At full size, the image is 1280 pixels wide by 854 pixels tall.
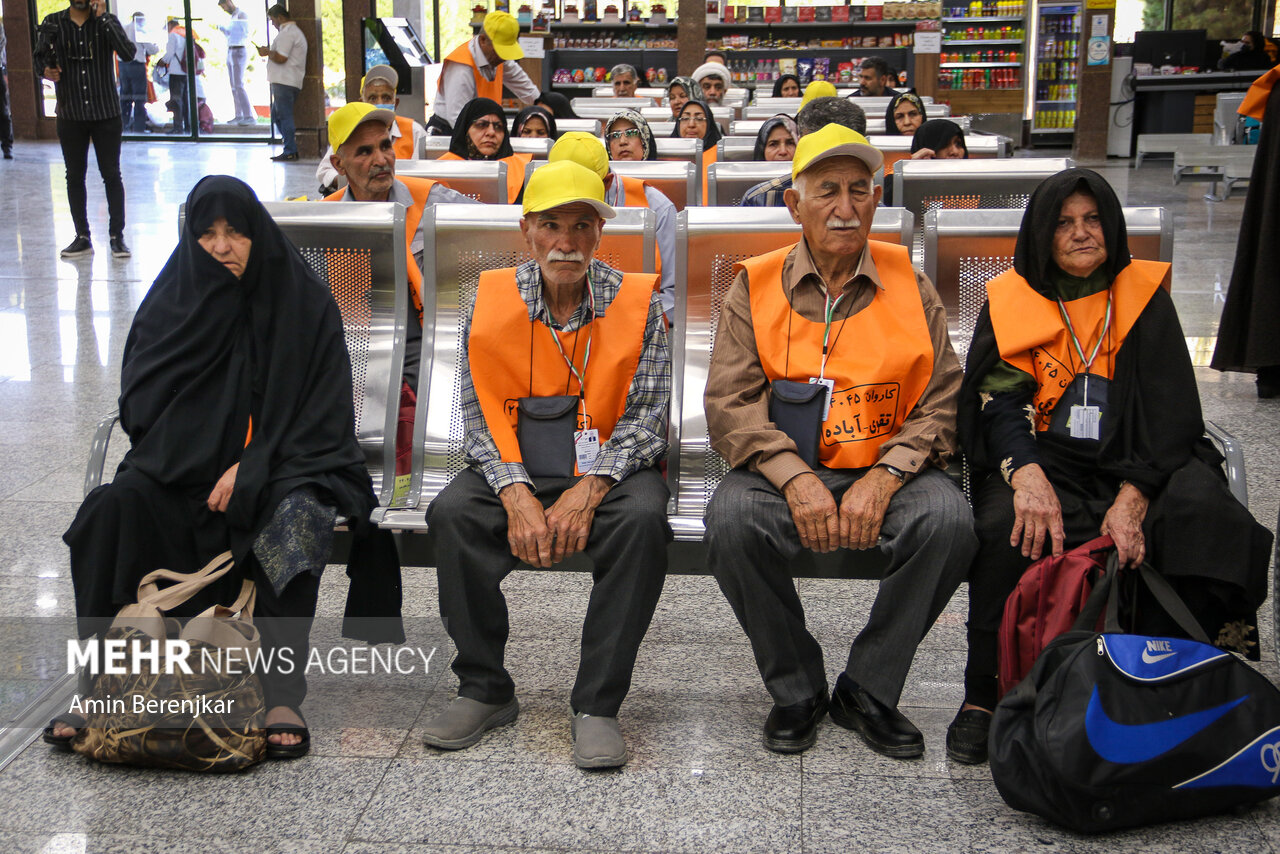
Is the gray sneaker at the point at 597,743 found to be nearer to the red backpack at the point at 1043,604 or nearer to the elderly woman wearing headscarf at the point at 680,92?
the red backpack at the point at 1043,604

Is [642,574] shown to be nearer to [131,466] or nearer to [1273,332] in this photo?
[131,466]

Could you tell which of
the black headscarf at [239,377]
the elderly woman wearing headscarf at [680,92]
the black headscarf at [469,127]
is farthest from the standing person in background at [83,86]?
the black headscarf at [239,377]

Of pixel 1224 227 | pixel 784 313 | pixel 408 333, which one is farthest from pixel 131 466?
pixel 1224 227

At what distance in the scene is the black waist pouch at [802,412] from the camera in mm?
2885

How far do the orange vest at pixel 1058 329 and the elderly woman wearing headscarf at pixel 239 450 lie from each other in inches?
62.5

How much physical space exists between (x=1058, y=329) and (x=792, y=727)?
111 centimetres

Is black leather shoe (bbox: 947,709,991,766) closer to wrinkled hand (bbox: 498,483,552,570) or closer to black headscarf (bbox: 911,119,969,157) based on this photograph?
wrinkled hand (bbox: 498,483,552,570)

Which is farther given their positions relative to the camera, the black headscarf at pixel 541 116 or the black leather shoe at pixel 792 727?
the black headscarf at pixel 541 116

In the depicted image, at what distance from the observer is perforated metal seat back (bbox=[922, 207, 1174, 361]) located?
10.6 feet

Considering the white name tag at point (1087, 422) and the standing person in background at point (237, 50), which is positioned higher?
the standing person in background at point (237, 50)

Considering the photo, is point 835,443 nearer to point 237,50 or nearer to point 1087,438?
point 1087,438

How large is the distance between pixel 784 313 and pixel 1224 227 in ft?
30.5

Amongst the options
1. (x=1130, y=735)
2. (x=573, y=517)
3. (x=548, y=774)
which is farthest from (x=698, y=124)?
(x=1130, y=735)

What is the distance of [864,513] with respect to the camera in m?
2.71
